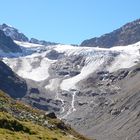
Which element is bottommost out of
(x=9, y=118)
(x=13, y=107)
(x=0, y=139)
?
(x=0, y=139)

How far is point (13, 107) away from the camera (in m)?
50.1

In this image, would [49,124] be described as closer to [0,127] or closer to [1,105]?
[1,105]

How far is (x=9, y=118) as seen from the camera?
40500 mm

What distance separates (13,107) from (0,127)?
12.2m

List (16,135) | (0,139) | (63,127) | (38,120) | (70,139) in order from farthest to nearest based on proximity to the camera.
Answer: (63,127) < (38,120) < (70,139) < (16,135) < (0,139)

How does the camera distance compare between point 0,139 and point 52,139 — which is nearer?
point 0,139

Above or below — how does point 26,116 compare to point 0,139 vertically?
above

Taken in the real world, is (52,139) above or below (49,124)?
below

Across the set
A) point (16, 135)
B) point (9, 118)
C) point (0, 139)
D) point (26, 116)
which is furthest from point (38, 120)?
point (0, 139)

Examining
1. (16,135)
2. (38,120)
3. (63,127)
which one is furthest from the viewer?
(63,127)

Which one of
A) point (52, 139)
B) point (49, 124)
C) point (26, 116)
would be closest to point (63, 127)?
point (49, 124)

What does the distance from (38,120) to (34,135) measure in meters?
10.6

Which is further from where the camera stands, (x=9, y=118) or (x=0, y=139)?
(x=9, y=118)

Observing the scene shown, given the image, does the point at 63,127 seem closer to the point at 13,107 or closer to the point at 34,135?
the point at 13,107
